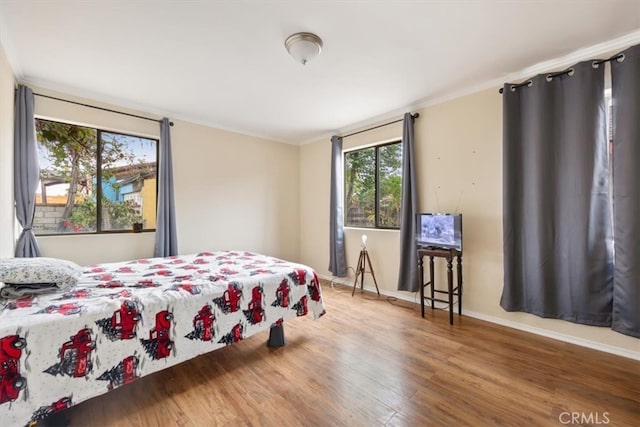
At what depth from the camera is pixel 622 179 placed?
2.08 metres

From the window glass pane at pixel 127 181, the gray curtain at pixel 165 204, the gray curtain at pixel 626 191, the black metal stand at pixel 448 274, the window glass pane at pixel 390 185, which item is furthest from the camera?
the window glass pane at pixel 390 185

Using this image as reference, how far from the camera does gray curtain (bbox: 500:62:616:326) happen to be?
2.23 m

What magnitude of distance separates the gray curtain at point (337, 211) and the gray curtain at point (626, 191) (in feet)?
10.0

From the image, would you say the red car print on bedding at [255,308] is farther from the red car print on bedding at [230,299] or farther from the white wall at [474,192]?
the white wall at [474,192]

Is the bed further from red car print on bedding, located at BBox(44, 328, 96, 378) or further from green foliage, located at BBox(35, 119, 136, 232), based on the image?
green foliage, located at BBox(35, 119, 136, 232)

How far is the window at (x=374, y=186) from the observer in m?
3.92

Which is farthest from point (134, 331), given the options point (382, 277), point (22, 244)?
point (382, 277)

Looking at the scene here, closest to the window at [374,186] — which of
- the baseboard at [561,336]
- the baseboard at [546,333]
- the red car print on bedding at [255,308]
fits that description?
the baseboard at [546,333]

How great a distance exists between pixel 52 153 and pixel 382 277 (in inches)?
172

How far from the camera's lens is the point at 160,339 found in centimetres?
169

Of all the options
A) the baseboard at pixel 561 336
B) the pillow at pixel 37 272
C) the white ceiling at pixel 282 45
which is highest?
the white ceiling at pixel 282 45

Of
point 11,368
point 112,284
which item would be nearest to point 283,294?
point 112,284

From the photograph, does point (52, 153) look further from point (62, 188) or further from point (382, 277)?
point (382, 277)

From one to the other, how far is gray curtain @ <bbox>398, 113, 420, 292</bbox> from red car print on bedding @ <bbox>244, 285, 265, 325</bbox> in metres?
2.07
